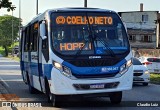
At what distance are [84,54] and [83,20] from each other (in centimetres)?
112

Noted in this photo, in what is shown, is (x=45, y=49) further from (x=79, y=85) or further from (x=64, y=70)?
(x=79, y=85)

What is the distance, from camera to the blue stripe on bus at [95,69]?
1240 centimetres

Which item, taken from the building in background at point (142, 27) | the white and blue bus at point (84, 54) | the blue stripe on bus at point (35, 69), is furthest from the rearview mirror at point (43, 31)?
A: the building in background at point (142, 27)

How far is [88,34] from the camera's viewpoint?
13.0 m

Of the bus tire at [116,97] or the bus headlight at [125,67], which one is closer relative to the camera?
the bus headlight at [125,67]

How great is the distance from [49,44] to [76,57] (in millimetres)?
862

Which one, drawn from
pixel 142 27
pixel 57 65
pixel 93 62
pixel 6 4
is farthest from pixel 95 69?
pixel 142 27

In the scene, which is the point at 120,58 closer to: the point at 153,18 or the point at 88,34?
the point at 88,34

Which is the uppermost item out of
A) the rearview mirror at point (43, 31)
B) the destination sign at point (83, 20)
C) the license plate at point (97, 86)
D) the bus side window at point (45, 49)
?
the destination sign at point (83, 20)

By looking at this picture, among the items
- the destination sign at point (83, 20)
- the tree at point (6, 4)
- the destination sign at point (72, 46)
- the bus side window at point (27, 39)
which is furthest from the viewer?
the tree at point (6, 4)

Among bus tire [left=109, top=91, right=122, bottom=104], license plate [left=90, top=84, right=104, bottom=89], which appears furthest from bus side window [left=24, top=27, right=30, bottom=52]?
license plate [left=90, top=84, right=104, bottom=89]

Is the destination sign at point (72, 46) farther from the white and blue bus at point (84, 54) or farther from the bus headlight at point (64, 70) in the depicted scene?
the bus headlight at point (64, 70)

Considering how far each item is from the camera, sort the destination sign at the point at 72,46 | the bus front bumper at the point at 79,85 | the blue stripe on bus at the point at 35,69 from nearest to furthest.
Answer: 1. the bus front bumper at the point at 79,85
2. the destination sign at the point at 72,46
3. the blue stripe on bus at the point at 35,69

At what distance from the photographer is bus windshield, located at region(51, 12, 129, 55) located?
1273cm
